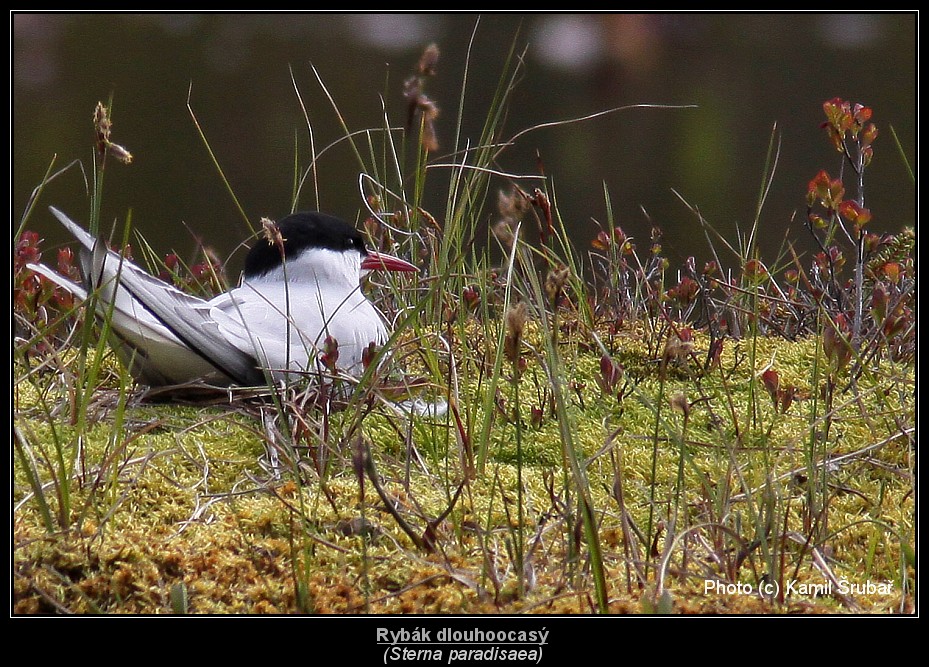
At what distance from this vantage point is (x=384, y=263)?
3.20 metres

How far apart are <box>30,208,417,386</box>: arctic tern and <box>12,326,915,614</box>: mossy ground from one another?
5.0 inches

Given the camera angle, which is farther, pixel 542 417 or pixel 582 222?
pixel 582 222

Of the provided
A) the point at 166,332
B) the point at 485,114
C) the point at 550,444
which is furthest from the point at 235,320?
the point at 485,114

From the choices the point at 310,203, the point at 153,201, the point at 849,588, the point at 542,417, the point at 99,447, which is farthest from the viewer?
the point at 310,203

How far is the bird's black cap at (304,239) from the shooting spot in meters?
3.44

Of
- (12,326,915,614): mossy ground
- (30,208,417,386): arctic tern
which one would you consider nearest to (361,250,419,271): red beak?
(30,208,417,386): arctic tern

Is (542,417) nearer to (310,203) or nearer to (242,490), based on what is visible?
(242,490)

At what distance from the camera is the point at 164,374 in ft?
8.52

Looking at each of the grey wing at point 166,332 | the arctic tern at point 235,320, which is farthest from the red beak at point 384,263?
the grey wing at point 166,332

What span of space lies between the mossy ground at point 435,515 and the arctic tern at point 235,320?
13 centimetres

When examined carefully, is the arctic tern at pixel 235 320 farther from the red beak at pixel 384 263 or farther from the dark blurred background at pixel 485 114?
the dark blurred background at pixel 485 114

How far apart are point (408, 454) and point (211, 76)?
42.5ft
